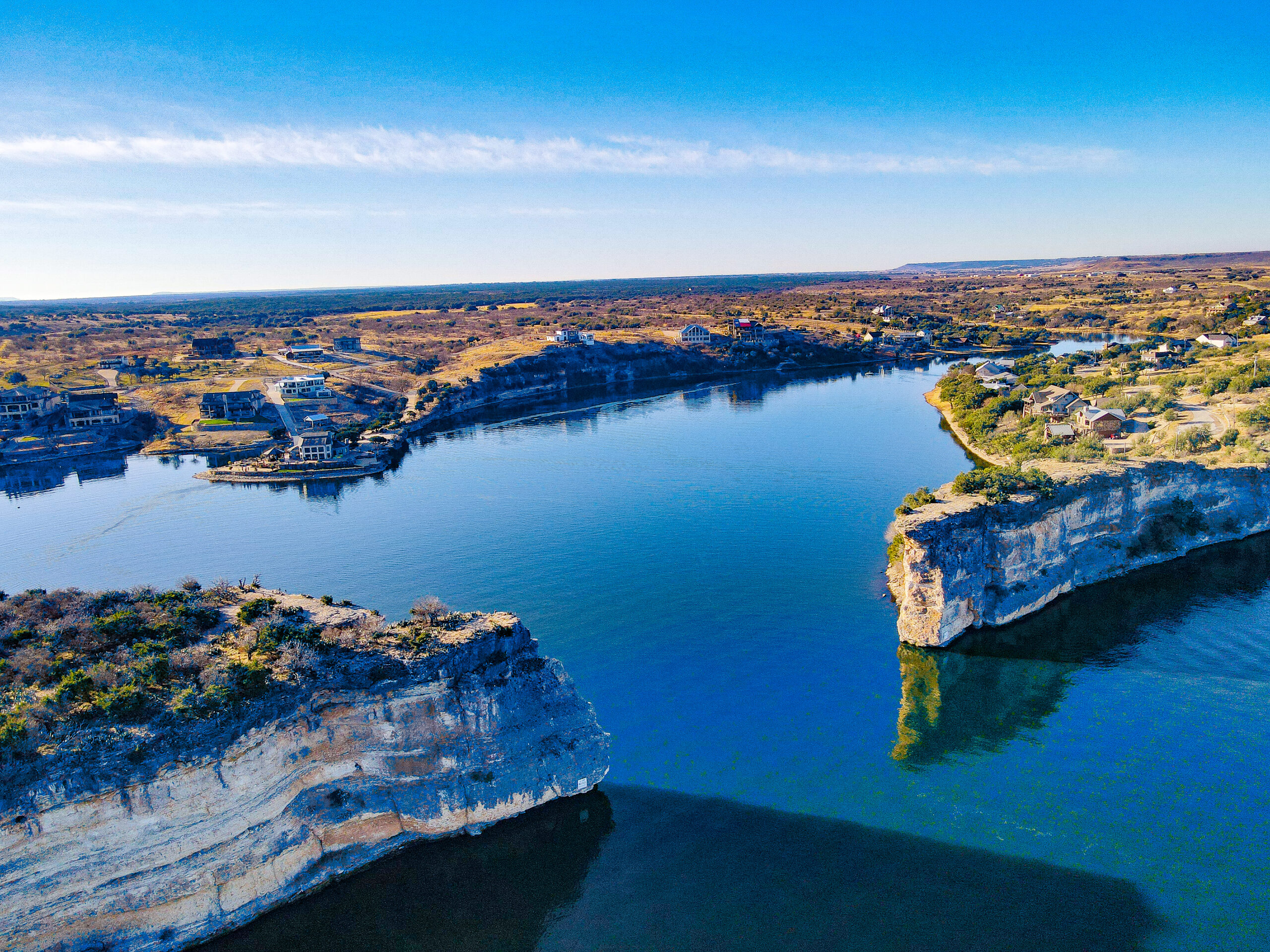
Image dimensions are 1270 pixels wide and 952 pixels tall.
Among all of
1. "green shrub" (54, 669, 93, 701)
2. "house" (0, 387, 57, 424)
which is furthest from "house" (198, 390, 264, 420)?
"green shrub" (54, 669, 93, 701)

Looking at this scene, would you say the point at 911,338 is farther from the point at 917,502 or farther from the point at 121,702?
the point at 121,702

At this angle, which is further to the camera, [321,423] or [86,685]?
[321,423]

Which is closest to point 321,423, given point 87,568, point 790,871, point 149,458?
point 149,458

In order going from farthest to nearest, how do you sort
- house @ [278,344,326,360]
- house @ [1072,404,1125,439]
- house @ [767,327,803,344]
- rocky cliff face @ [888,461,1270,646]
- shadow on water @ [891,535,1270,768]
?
house @ [767,327,803,344] → house @ [278,344,326,360] → house @ [1072,404,1125,439] → rocky cliff face @ [888,461,1270,646] → shadow on water @ [891,535,1270,768]

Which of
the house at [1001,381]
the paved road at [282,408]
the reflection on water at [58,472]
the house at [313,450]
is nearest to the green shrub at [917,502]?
the house at [1001,381]

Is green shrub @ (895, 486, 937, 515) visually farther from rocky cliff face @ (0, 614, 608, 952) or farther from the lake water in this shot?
rocky cliff face @ (0, 614, 608, 952)

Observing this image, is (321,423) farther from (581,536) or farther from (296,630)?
(296,630)
